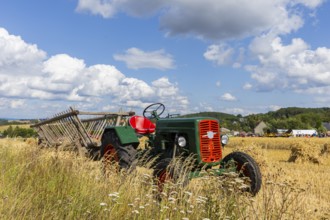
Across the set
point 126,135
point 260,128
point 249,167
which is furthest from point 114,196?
point 260,128

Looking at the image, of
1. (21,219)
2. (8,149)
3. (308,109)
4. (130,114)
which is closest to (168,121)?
(130,114)

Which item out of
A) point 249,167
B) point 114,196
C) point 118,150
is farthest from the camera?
point 118,150

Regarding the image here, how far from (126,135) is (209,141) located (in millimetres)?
1807

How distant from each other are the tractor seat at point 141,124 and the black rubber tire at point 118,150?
2.03 feet

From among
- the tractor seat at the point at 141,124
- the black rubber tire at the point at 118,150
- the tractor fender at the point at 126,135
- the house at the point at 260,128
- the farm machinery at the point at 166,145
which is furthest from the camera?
the house at the point at 260,128

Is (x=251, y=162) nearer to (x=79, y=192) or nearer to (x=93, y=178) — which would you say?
(x=93, y=178)

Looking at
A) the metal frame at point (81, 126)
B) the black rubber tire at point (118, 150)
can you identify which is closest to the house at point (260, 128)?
the metal frame at point (81, 126)

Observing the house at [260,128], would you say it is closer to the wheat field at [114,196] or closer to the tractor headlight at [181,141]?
the wheat field at [114,196]

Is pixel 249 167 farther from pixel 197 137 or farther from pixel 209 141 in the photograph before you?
pixel 197 137

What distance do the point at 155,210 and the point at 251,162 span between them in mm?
2848

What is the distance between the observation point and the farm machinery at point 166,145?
5770mm

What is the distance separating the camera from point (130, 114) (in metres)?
8.95

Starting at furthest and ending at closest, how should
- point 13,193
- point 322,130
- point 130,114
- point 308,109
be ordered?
point 308,109 → point 322,130 → point 130,114 → point 13,193

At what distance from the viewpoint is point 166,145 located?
6.78 meters
